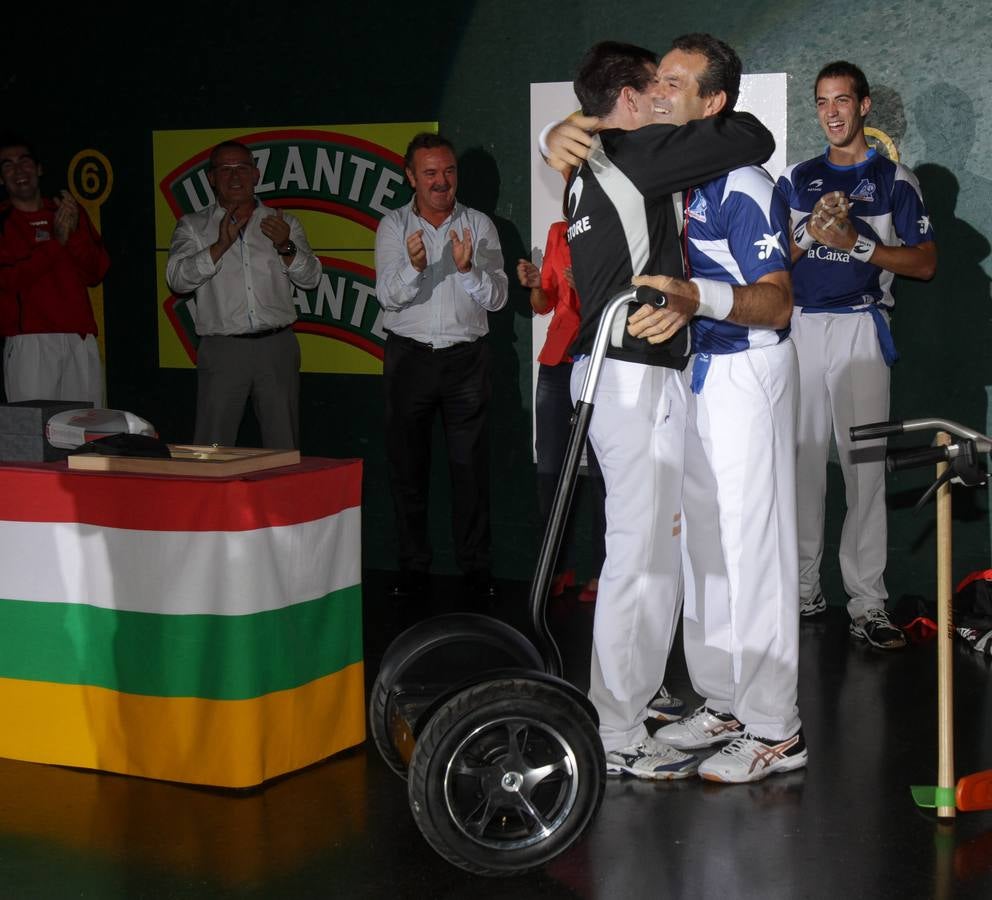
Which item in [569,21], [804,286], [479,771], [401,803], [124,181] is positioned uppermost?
[569,21]

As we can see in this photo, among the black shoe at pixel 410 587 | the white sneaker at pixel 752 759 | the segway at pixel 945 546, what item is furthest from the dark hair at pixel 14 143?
the segway at pixel 945 546

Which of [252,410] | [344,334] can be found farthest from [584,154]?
[252,410]

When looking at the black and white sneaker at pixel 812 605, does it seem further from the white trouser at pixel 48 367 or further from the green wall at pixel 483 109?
the white trouser at pixel 48 367

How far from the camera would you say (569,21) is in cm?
574

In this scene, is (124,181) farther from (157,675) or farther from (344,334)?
(157,675)

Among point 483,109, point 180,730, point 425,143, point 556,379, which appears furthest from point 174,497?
point 483,109

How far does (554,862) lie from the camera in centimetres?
304

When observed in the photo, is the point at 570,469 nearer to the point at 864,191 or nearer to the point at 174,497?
the point at 174,497

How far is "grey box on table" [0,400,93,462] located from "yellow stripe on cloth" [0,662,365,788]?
0.61m

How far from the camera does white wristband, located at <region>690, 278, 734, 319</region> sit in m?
3.14

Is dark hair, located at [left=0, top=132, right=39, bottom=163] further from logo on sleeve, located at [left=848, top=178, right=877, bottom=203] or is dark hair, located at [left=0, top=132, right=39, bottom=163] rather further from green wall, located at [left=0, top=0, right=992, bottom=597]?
logo on sleeve, located at [left=848, top=178, right=877, bottom=203]

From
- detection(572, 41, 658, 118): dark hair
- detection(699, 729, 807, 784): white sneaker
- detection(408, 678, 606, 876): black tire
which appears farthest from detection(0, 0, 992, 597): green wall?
detection(408, 678, 606, 876): black tire

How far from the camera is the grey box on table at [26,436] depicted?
3.81m

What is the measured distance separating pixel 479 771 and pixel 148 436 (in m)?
1.48
